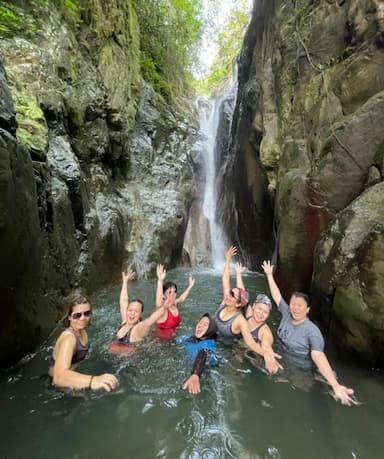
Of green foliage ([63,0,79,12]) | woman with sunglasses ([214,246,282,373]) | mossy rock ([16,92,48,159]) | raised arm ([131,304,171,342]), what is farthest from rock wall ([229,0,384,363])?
green foliage ([63,0,79,12])

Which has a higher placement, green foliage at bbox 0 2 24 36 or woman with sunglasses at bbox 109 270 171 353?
green foliage at bbox 0 2 24 36

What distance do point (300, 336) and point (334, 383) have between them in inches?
38.3

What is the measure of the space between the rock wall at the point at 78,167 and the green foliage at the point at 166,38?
227 cm

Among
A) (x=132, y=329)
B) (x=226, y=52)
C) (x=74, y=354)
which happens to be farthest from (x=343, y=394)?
(x=226, y=52)

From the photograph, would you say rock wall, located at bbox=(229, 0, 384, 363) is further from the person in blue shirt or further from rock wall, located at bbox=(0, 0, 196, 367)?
rock wall, located at bbox=(0, 0, 196, 367)

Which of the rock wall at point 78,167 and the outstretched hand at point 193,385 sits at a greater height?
the rock wall at point 78,167

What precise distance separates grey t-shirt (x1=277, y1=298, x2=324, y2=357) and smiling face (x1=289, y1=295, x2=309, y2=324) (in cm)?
8

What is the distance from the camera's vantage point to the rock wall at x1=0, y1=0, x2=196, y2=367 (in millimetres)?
4004

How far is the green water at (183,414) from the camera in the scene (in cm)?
273

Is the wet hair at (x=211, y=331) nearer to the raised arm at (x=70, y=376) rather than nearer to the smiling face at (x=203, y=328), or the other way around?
the smiling face at (x=203, y=328)

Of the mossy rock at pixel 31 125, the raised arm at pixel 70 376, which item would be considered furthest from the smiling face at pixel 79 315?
the mossy rock at pixel 31 125

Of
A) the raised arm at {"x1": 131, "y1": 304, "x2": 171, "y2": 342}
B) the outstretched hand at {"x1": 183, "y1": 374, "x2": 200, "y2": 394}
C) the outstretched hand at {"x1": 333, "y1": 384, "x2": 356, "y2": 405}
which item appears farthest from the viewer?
the raised arm at {"x1": 131, "y1": 304, "x2": 171, "y2": 342}

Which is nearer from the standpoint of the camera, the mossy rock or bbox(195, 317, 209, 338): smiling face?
bbox(195, 317, 209, 338): smiling face

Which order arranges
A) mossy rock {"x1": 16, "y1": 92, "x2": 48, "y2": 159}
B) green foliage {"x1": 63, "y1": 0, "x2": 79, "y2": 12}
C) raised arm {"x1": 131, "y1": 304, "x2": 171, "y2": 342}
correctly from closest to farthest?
raised arm {"x1": 131, "y1": 304, "x2": 171, "y2": 342}
mossy rock {"x1": 16, "y1": 92, "x2": 48, "y2": 159}
green foliage {"x1": 63, "y1": 0, "x2": 79, "y2": 12}
